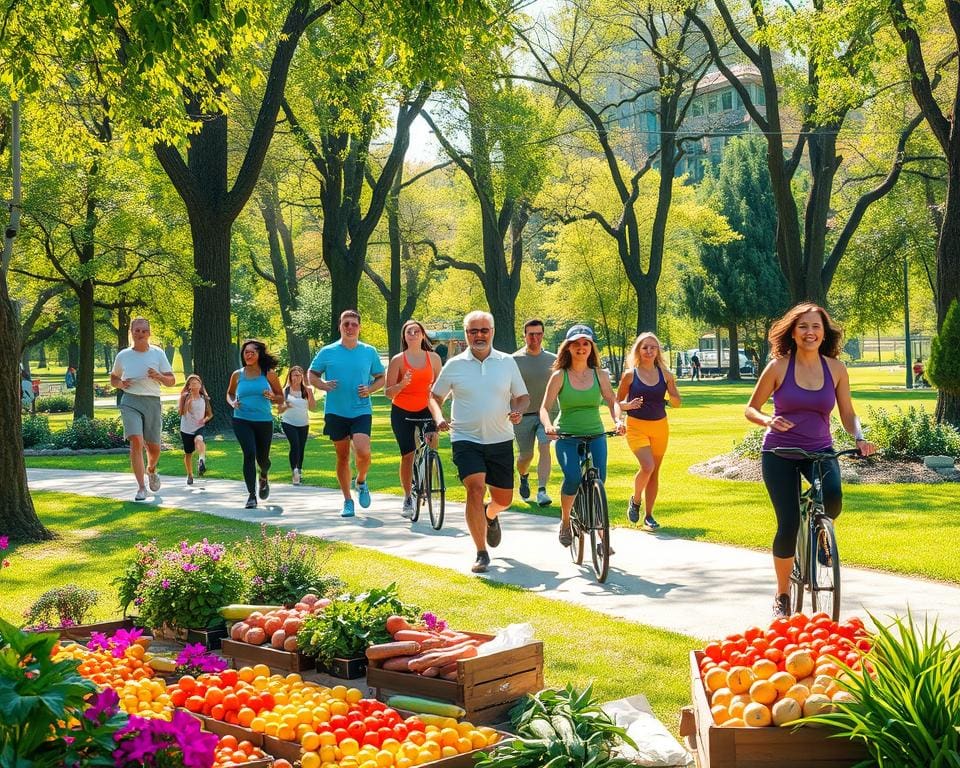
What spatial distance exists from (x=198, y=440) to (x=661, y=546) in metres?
9.97

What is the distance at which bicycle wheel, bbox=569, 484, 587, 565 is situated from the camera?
10.1 m

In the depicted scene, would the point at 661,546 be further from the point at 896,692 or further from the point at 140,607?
the point at 896,692

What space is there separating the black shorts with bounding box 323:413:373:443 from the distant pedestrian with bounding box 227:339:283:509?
1040mm

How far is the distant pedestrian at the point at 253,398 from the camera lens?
47.4ft

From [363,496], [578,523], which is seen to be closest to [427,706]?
[578,523]

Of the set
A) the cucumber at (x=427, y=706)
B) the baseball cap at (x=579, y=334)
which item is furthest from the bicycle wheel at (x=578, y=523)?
the cucumber at (x=427, y=706)

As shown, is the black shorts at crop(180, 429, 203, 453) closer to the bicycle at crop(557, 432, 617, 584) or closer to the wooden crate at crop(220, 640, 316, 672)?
the bicycle at crop(557, 432, 617, 584)

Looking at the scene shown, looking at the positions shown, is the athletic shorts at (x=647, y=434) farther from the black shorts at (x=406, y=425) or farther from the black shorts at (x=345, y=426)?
the black shorts at (x=345, y=426)

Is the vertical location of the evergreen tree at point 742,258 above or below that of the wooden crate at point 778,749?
above

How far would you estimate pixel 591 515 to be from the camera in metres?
9.91

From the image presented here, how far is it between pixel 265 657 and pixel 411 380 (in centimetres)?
690

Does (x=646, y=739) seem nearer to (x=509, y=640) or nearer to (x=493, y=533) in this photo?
(x=509, y=640)

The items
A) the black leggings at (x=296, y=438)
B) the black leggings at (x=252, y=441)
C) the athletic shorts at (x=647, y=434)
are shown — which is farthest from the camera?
the black leggings at (x=296, y=438)

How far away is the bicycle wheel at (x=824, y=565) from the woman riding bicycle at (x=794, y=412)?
0.23 metres
